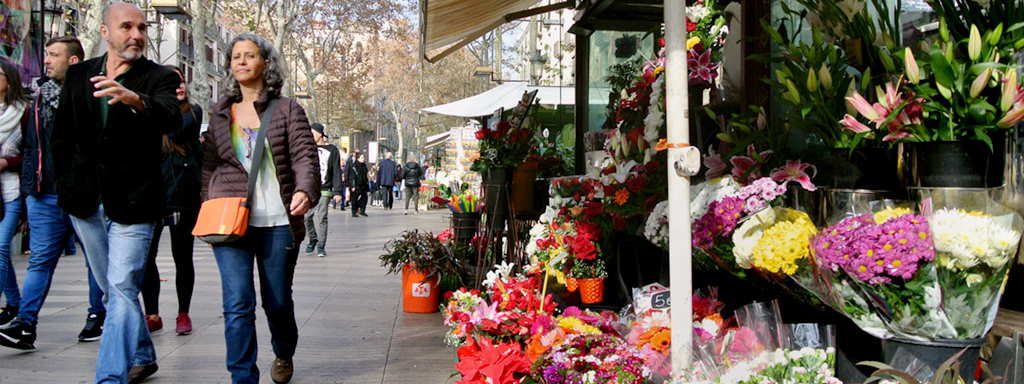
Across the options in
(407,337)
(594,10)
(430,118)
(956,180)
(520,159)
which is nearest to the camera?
(956,180)

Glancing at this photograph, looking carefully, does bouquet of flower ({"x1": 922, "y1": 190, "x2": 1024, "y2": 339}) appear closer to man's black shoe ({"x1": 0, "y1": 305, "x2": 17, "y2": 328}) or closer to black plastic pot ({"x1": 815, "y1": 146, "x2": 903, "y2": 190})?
black plastic pot ({"x1": 815, "y1": 146, "x2": 903, "y2": 190})

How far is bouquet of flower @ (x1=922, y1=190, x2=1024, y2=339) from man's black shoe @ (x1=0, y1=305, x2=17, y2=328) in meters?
5.47

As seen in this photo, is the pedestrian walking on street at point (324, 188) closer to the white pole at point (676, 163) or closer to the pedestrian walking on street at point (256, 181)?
the pedestrian walking on street at point (256, 181)

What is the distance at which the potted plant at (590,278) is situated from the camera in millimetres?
4629

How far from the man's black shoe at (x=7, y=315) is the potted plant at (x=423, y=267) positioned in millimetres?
2666

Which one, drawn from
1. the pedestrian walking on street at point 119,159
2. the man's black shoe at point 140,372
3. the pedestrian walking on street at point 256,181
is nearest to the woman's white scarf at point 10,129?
the pedestrian walking on street at point 119,159

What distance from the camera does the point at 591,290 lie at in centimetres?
463

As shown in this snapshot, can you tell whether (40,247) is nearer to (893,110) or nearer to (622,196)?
A: (622,196)

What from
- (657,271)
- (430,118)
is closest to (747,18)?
(657,271)

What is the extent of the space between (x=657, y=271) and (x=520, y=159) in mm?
2530

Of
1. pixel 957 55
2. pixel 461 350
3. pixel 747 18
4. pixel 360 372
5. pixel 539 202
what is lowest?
pixel 360 372

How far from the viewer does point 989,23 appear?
252 centimetres

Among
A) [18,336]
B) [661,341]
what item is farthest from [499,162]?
[661,341]

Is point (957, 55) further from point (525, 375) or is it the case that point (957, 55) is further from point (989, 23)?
point (525, 375)
